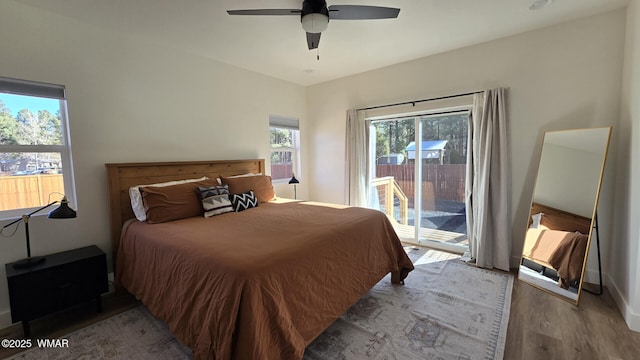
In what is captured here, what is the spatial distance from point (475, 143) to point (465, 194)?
635mm

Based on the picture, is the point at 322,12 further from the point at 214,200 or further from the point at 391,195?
the point at 391,195

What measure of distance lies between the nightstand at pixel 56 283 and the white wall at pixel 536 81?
3745 millimetres

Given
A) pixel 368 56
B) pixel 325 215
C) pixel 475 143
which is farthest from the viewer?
pixel 368 56

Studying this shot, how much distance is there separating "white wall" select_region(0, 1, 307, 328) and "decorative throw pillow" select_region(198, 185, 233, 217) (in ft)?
2.33

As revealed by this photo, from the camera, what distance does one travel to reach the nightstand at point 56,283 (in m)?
1.88

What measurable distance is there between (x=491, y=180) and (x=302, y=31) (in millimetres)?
2614

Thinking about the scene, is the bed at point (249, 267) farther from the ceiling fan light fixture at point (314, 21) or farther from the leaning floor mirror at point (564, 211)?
the ceiling fan light fixture at point (314, 21)

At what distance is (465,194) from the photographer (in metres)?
3.27

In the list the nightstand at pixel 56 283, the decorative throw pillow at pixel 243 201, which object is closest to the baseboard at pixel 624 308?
the decorative throw pillow at pixel 243 201

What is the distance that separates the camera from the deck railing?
12.9 ft

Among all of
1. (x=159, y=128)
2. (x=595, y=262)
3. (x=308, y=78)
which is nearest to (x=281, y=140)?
(x=308, y=78)

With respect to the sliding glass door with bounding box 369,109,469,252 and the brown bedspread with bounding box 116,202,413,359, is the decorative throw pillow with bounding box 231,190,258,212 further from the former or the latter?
the sliding glass door with bounding box 369,109,469,252

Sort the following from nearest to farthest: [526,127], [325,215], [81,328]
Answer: [81,328], [325,215], [526,127]

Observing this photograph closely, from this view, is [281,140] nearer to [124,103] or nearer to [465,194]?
[124,103]
